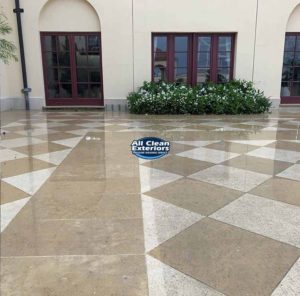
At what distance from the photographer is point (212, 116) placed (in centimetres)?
853

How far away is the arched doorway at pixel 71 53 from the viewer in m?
9.50

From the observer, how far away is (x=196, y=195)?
2.96 metres

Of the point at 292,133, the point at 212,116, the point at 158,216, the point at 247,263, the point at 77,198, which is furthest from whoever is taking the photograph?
the point at 212,116

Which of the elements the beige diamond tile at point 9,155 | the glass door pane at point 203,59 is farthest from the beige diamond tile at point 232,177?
the glass door pane at point 203,59

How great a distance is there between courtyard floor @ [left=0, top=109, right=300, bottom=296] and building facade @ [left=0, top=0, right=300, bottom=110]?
5.41 m

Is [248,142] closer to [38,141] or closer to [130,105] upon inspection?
[38,141]

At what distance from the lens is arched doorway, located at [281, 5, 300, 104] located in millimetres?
9836

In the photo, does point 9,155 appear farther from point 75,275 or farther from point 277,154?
point 277,154

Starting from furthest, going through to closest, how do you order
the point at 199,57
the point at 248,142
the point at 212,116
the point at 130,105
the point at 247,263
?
the point at 199,57
the point at 130,105
the point at 212,116
the point at 248,142
the point at 247,263

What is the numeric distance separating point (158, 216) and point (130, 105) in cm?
702

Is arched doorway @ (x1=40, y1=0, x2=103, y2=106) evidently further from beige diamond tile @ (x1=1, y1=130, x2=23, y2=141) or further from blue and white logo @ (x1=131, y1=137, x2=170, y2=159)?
blue and white logo @ (x1=131, y1=137, x2=170, y2=159)

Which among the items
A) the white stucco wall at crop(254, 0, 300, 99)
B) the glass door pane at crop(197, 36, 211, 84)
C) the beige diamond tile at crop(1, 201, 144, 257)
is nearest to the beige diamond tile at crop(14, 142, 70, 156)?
the beige diamond tile at crop(1, 201, 144, 257)

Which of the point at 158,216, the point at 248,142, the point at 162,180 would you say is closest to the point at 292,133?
the point at 248,142

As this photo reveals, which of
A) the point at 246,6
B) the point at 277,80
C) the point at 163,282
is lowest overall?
the point at 163,282
